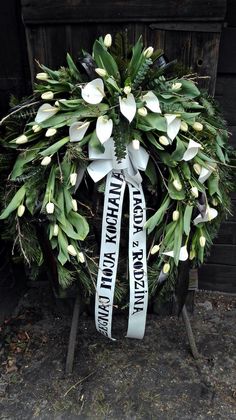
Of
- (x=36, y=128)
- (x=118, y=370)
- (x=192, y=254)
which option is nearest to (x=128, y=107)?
(x=36, y=128)

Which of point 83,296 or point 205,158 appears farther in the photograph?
point 83,296

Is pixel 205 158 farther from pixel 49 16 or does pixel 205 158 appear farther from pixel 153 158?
pixel 49 16

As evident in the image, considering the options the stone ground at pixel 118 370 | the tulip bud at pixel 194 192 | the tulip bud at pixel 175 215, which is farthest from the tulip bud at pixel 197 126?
the stone ground at pixel 118 370

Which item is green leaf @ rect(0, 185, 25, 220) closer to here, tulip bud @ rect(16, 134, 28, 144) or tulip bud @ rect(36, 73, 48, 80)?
tulip bud @ rect(16, 134, 28, 144)

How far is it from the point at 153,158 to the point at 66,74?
0.52 meters

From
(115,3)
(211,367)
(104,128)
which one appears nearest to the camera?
(104,128)

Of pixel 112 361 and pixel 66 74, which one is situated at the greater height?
pixel 66 74

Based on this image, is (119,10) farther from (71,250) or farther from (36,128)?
(71,250)

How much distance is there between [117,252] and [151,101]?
2.19 feet

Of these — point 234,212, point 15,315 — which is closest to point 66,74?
point 234,212

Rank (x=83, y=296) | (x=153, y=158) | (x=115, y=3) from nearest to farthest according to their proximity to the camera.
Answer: (x=153, y=158), (x=115, y=3), (x=83, y=296)

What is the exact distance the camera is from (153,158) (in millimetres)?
1806

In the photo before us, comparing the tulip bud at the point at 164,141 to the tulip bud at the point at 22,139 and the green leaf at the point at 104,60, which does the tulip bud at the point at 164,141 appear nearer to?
the green leaf at the point at 104,60

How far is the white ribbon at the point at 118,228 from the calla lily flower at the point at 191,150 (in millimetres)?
160
